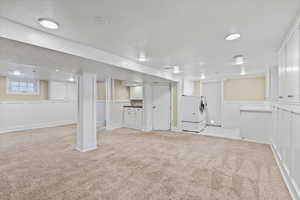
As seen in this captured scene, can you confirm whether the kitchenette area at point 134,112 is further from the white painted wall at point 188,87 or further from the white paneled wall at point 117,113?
the white painted wall at point 188,87

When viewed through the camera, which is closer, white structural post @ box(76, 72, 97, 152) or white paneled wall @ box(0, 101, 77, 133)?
white structural post @ box(76, 72, 97, 152)

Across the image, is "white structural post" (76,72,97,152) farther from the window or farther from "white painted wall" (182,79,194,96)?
the window

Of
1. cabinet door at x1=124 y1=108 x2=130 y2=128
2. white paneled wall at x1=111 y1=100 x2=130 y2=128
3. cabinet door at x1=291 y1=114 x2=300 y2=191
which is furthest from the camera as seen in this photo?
cabinet door at x1=124 y1=108 x2=130 y2=128

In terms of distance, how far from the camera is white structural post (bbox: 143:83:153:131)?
5.81 metres

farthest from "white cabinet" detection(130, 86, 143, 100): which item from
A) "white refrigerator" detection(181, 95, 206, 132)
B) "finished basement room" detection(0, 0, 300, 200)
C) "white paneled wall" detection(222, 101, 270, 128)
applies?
"white paneled wall" detection(222, 101, 270, 128)

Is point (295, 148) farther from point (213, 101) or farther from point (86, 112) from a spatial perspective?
point (213, 101)

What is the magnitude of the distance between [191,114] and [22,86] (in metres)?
7.04

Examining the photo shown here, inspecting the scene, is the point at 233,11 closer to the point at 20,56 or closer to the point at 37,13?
the point at 37,13

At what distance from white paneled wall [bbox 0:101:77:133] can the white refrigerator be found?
5.46 meters

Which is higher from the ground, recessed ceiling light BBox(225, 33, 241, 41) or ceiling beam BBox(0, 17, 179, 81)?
recessed ceiling light BBox(225, 33, 241, 41)

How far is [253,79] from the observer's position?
575cm

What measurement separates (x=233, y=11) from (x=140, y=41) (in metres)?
1.36

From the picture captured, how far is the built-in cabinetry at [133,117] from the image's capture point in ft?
19.8

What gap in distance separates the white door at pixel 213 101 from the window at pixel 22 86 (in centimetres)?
775
